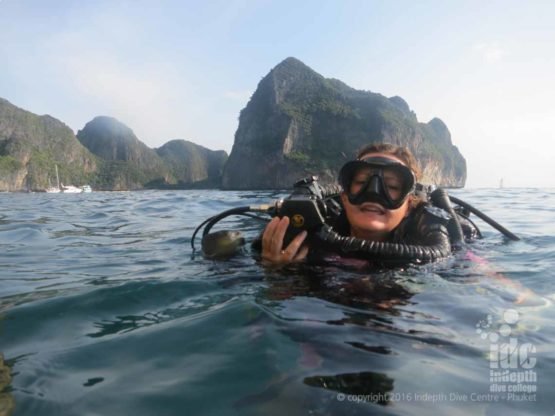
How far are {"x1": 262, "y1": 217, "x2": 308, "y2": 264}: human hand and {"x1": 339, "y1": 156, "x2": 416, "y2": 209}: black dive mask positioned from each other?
0.60m

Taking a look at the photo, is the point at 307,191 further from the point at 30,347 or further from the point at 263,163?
the point at 263,163

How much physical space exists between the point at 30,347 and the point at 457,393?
187 centimetres

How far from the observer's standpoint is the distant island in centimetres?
9831

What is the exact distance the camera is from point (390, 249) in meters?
2.79

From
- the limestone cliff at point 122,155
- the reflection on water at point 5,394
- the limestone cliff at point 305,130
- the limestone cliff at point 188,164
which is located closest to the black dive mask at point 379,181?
the reflection on water at point 5,394

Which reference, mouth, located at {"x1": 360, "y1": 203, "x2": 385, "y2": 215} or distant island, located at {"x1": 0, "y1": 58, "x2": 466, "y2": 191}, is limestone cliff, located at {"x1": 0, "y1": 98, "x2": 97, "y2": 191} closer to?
distant island, located at {"x1": 0, "y1": 58, "x2": 466, "y2": 191}

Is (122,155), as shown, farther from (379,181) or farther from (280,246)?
(379,181)

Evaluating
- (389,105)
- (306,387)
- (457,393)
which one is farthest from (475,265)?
(389,105)

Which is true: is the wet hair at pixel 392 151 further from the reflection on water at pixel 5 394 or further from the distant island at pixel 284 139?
the distant island at pixel 284 139

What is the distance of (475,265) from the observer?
11.3 ft

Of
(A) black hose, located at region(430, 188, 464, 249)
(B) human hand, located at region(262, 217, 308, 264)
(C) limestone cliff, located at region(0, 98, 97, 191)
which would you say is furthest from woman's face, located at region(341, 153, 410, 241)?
(C) limestone cliff, located at region(0, 98, 97, 191)

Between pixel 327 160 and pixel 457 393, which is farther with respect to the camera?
pixel 327 160

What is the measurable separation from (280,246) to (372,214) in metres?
0.81

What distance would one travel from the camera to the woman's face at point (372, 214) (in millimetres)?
3295
